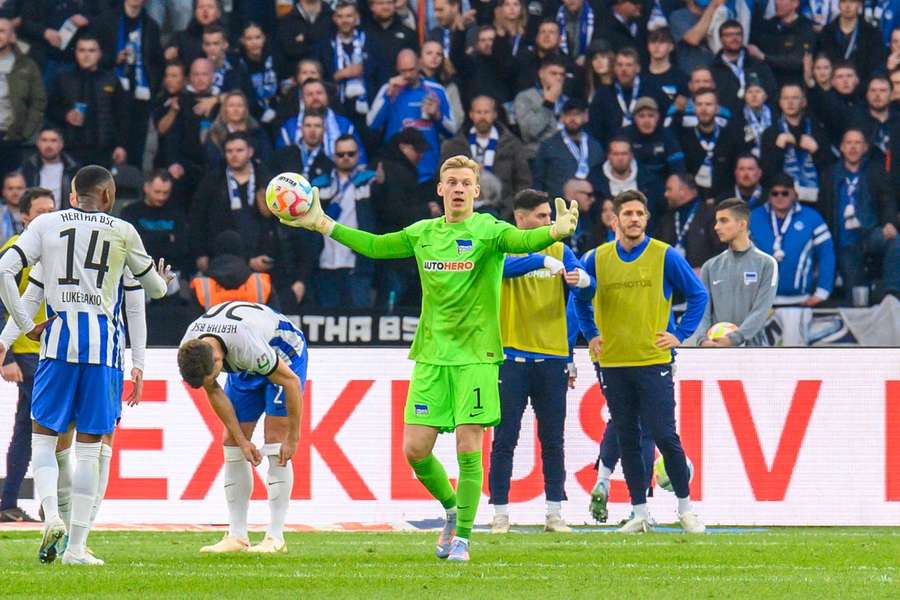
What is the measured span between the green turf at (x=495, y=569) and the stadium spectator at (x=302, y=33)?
7.98 meters

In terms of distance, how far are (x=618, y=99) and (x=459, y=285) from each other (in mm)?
8821

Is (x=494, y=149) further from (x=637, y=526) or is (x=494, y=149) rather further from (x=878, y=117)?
(x=637, y=526)

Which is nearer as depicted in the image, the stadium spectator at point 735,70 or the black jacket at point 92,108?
the black jacket at point 92,108

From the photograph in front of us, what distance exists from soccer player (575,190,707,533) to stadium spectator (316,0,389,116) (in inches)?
263

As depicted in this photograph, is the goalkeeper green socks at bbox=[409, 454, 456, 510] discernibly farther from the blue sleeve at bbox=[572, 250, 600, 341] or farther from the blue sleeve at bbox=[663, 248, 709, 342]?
the blue sleeve at bbox=[663, 248, 709, 342]

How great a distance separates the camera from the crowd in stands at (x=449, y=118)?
16469mm

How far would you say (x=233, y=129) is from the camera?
16.9 m

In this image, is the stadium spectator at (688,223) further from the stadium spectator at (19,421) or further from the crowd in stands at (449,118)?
the stadium spectator at (19,421)

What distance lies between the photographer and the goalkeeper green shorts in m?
8.86

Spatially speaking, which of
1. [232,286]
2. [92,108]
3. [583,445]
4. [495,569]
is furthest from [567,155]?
[495,569]

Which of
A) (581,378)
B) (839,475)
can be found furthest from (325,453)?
(839,475)

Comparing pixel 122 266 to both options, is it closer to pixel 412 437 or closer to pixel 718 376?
pixel 412 437

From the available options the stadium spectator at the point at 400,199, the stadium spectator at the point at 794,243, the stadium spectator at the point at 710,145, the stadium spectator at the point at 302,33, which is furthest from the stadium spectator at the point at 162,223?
the stadium spectator at the point at 794,243

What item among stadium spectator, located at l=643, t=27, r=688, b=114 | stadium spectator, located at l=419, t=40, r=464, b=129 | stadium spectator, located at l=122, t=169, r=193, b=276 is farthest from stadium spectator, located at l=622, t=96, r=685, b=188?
stadium spectator, located at l=122, t=169, r=193, b=276
